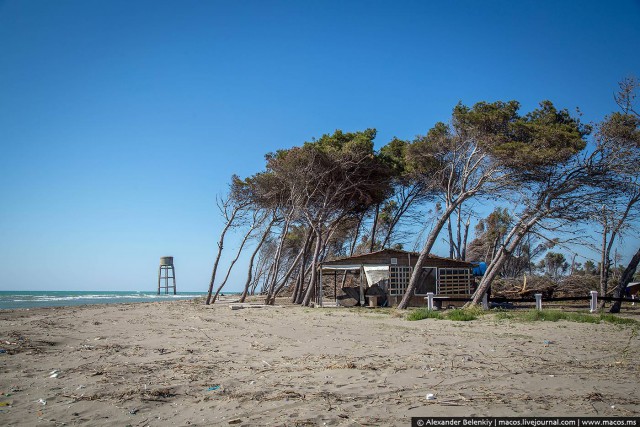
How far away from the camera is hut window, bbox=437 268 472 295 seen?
24.3m

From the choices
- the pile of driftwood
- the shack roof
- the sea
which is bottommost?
the sea

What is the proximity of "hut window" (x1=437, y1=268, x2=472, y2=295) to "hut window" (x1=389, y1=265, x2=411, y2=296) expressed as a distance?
1.99 meters

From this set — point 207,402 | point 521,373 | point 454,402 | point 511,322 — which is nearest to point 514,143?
point 511,322

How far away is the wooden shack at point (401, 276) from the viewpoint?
934 inches

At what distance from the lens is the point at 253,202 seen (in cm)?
2722

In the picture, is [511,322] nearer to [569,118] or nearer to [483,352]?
[483,352]

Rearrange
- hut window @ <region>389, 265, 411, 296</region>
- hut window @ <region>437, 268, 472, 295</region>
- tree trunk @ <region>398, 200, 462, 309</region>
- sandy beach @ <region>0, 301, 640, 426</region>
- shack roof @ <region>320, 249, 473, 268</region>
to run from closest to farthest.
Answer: sandy beach @ <region>0, 301, 640, 426</region> < tree trunk @ <region>398, 200, 462, 309</region> < shack roof @ <region>320, 249, 473, 268</region> < hut window @ <region>389, 265, 411, 296</region> < hut window @ <region>437, 268, 472, 295</region>

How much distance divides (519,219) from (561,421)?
585 inches

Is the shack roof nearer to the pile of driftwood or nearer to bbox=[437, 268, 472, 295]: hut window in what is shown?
bbox=[437, 268, 472, 295]: hut window

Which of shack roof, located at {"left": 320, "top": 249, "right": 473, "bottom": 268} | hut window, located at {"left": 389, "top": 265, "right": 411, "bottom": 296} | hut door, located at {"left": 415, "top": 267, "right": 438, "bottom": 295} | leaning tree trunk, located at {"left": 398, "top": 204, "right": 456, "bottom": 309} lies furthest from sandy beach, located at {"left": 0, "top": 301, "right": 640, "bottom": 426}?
hut door, located at {"left": 415, "top": 267, "right": 438, "bottom": 295}

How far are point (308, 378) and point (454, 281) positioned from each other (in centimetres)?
2062

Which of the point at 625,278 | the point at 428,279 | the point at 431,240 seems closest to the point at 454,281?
the point at 428,279

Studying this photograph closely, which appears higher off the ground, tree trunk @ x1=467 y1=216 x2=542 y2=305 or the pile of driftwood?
tree trunk @ x1=467 y1=216 x2=542 y2=305

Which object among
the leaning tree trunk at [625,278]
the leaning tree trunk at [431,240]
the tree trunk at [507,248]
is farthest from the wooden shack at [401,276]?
the leaning tree trunk at [625,278]
